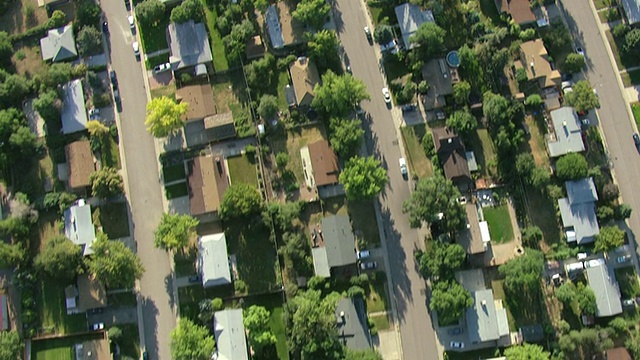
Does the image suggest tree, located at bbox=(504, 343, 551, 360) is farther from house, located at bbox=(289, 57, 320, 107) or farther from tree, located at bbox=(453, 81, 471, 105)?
house, located at bbox=(289, 57, 320, 107)

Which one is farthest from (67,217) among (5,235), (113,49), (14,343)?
(113,49)

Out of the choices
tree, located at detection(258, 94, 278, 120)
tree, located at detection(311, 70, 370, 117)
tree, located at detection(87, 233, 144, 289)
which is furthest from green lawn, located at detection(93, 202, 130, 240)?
tree, located at detection(311, 70, 370, 117)

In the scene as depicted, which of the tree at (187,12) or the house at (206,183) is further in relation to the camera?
the tree at (187,12)

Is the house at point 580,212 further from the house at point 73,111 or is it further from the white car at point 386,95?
the house at point 73,111

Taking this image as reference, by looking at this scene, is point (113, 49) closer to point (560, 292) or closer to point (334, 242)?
point (334, 242)

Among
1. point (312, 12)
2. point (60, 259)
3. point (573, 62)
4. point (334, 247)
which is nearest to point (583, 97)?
point (573, 62)

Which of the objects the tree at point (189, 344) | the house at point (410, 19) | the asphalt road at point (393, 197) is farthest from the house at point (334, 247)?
the house at point (410, 19)

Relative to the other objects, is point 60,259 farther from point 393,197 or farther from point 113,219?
point 393,197
